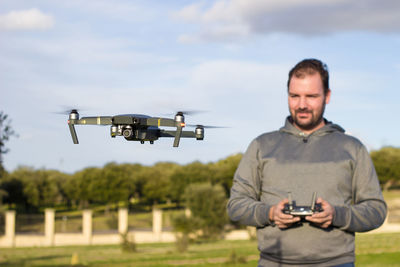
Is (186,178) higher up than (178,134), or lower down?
lower down

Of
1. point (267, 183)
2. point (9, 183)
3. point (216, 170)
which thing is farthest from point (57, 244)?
point (267, 183)

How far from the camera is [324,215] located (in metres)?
3.17

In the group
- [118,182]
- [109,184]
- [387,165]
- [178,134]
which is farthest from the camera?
[387,165]

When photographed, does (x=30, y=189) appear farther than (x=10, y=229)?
Yes

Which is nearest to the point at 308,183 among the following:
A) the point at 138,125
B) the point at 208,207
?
the point at 138,125

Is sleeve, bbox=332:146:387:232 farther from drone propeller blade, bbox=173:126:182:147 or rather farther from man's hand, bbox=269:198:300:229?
drone propeller blade, bbox=173:126:182:147

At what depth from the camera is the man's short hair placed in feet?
11.4

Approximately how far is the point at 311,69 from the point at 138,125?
1465 millimetres

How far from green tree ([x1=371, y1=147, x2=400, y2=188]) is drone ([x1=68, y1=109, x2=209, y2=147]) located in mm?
70873

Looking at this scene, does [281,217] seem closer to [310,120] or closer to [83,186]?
[310,120]

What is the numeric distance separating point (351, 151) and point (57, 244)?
52427 mm

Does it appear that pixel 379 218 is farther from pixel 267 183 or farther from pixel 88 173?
pixel 88 173

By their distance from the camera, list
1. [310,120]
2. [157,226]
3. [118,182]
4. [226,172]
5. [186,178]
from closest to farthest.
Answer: [310,120] → [157,226] → [186,178] → [226,172] → [118,182]

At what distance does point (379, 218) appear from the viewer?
138 inches
